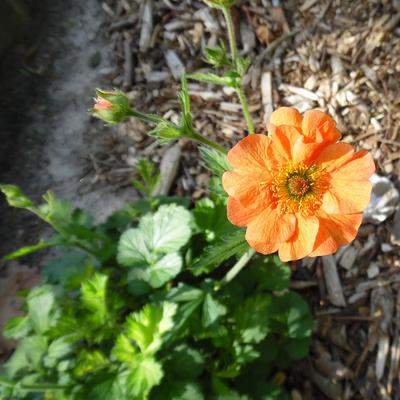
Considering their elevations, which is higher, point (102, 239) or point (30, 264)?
point (102, 239)

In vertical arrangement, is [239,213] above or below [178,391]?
above

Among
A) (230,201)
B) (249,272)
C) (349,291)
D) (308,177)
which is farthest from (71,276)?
(349,291)

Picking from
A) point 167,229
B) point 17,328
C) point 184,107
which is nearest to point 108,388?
point 17,328

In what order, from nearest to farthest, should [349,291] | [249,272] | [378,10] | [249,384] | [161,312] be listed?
[161,312], [249,384], [249,272], [349,291], [378,10]

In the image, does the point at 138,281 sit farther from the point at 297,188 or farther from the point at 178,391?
the point at 297,188

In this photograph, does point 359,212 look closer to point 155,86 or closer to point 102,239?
point 102,239

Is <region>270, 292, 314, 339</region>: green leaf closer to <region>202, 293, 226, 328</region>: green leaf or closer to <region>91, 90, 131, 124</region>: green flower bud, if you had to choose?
<region>202, 293, 226, 328</region>: green leaf

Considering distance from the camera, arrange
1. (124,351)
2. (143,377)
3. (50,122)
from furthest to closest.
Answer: (50,122)
(124,351)
(143,377)

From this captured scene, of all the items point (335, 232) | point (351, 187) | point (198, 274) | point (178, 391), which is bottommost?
point (178, 391)
